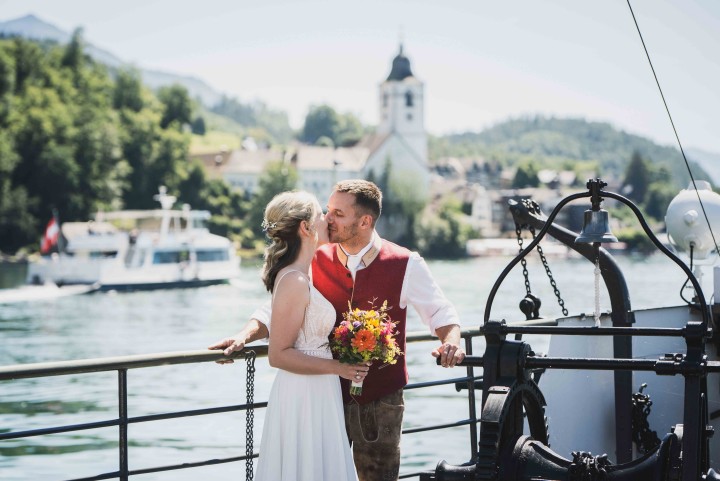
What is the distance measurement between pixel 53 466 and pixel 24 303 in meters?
34.3

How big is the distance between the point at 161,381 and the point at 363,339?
3034 cm

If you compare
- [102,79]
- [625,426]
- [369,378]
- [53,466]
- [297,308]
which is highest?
[102,79]

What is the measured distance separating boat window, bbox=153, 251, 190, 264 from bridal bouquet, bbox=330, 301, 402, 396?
59.7 metres

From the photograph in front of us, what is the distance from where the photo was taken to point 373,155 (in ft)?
416

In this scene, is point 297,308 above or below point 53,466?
above

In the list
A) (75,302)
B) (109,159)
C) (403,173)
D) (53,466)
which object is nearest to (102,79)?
(109,159)

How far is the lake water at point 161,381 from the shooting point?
73.6 feet

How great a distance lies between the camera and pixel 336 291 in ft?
11.8

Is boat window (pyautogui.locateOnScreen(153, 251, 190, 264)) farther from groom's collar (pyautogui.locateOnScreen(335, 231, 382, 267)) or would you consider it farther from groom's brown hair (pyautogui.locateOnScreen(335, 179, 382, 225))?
groom's brown hair (pyautogui.locateOnScreen(335, 179, 382, 225))

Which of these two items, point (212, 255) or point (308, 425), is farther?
point (212, 255)

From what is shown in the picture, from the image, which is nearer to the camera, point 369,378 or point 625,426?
point 369,378

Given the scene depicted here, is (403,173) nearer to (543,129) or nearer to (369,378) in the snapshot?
(543,129)

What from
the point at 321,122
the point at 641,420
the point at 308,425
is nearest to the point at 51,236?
the point at 641,420

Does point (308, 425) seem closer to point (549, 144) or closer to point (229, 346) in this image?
point (229, 346)
